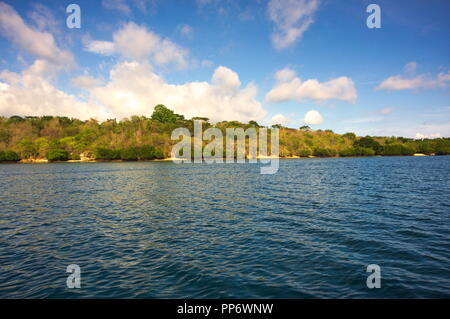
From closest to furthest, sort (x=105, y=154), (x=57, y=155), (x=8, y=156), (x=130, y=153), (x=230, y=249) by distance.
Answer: (x=230, y=249) < (x=8, y=156) < (x=57, y=155) < (x=105, y=154) < (x=130, y=153)

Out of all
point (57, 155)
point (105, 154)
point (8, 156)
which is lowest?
point (8, 156)

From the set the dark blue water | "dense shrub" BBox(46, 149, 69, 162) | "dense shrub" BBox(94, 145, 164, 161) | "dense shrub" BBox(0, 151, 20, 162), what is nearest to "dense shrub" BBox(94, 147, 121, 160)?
"dense shrub" BBox(94, 145, 164, 161)

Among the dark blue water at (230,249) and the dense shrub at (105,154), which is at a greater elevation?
the dense shrub at (105,154)

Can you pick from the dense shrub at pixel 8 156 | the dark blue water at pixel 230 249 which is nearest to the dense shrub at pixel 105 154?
the dense shrub at pixel 8 156

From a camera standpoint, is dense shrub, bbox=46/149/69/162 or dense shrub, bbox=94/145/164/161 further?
dense shrub, bbox=94/145/164/161

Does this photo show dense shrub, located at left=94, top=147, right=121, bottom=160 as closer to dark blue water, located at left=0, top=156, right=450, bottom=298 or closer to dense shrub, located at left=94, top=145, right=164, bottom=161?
dense shrub, located at left=94, top=145, right=164, bottom=161

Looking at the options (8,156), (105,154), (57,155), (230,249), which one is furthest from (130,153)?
(230,249)

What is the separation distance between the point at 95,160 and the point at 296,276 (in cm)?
20581

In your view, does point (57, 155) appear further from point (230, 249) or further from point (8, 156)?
point (230, 249)

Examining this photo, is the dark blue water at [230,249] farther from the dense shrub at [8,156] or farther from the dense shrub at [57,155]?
the dense shrub at [8,156]

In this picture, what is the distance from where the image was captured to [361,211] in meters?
28.2

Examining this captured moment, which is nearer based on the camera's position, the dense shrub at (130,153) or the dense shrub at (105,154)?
the dense shrub at (105,154)

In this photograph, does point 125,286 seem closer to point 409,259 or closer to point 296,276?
point 296,276
